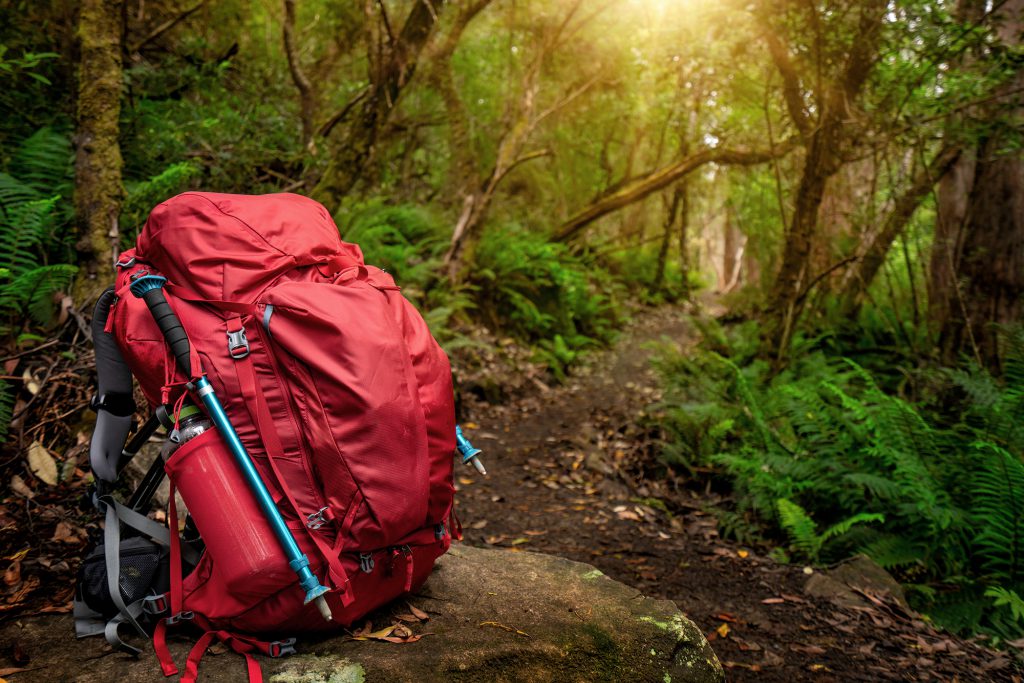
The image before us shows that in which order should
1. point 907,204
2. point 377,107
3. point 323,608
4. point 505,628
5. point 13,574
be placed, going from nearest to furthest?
point 323,608 < point 505,628 < point 13,574 < point 377,107 < point 907,204

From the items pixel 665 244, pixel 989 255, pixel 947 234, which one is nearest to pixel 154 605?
pixel 989 255

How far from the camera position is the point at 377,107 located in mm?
7090

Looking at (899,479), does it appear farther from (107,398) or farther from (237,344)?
(107,398)

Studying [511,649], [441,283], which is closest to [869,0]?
[441,283]

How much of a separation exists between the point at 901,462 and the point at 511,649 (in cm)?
355

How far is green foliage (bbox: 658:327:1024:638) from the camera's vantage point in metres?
3.87

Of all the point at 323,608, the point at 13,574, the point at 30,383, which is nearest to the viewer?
the point at 323,608

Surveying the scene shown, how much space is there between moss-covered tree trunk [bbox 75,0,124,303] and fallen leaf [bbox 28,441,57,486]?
1.09 meters

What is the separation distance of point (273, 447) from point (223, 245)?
2.54 ft

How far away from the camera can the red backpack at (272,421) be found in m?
2.01

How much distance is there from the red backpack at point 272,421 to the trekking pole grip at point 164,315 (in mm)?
31

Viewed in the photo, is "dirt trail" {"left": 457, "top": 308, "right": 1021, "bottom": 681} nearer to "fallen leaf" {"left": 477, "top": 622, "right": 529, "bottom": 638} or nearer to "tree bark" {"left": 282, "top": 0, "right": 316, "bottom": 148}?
"fallen leaf" {"left": 477, "top": 622, "right": 529, "bottom": 638}

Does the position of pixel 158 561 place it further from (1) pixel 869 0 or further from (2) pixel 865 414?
(1) pixel 869 0

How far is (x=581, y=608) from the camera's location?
2.74 metres
